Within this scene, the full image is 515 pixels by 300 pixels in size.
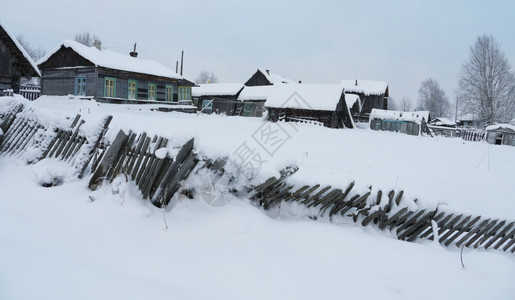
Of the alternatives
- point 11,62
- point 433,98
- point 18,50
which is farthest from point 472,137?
point 433,98

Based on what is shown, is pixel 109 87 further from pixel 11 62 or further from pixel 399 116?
pixel 399 116

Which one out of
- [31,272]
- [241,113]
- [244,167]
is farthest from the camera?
[241,113]

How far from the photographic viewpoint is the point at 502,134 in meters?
25.2

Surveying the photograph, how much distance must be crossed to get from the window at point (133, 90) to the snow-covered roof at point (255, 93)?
47.8 feet

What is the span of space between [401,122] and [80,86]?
3057cm

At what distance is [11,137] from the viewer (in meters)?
5.53

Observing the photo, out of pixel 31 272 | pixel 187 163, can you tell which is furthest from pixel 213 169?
pixel 31 272

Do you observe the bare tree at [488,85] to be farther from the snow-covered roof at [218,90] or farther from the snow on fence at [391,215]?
the snow on fence at [391,215]

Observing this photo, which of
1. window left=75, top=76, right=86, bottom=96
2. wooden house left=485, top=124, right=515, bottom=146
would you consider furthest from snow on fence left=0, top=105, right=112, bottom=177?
wooden house left=485, top=124, right=515, bottom=146

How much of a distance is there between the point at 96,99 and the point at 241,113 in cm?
1797

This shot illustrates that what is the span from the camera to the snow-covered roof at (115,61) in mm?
20750

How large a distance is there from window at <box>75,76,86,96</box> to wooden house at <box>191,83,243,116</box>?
15.1 meters

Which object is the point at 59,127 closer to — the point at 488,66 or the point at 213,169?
the point at 213,169

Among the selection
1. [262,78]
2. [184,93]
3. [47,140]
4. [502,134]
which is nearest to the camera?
[47,140]
